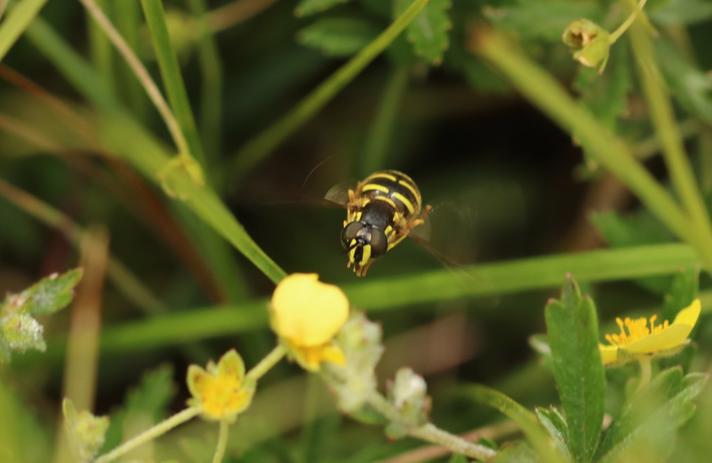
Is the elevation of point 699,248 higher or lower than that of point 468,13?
lower

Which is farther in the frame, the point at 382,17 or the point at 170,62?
the point at 382,17

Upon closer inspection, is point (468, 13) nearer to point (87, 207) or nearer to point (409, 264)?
point (409, 264)

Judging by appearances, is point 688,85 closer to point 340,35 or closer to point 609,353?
point 340,35

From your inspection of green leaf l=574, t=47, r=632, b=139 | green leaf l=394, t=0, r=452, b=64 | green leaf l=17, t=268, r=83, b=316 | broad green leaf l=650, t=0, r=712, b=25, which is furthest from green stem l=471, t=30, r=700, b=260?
green leaf l=17, t=268, r=83, b=316

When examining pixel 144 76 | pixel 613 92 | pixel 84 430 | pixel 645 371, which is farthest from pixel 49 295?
pixel 613 92

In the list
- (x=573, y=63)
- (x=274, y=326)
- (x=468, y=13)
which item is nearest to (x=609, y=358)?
(x=274, y=326)

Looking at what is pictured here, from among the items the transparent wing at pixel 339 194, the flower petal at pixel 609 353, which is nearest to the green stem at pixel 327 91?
the transparent wing at pixel 339 194

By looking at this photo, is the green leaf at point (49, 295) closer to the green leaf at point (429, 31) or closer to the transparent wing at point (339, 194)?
the transparent wing at point (339, 194)
